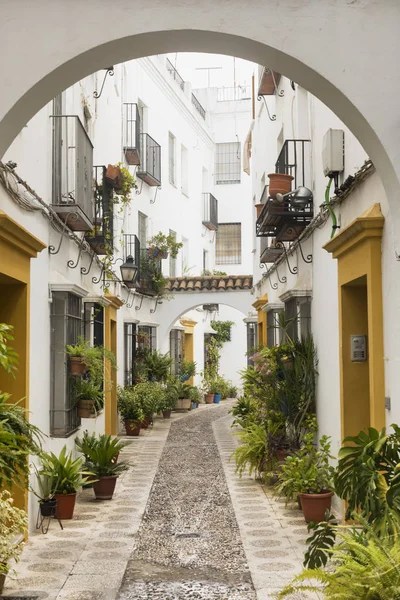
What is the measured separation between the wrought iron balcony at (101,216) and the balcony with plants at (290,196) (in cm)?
235

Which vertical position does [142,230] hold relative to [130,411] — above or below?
above

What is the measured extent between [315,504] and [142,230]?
11.8 metres

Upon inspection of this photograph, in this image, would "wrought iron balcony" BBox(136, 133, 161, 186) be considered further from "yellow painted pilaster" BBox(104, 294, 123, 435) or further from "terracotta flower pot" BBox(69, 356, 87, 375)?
"terracotta flower pot" BBox(69, 356, 87, 375)

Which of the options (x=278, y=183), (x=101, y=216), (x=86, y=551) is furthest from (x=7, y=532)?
(x=101, y=216)

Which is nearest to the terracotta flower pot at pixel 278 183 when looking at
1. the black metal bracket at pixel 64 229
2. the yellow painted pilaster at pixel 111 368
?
the black metal bracket at pixel 64 229

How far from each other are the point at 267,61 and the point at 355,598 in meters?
3.18

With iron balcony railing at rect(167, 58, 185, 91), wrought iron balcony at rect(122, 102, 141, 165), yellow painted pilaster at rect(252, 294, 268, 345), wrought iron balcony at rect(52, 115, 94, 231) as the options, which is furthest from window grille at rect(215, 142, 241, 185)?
Answer: wrought iron balcony at rect(52, 115, 94, 231)

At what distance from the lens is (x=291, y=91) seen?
10.7 m

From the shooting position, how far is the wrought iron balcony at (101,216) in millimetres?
10992

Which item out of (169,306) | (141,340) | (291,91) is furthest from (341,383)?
(169,306)

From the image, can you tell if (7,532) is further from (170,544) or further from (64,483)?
(64,483)

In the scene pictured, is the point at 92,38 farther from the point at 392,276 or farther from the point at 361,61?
the point at 392,276

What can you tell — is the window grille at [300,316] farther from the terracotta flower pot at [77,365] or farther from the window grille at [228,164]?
the window grille at [228,164]

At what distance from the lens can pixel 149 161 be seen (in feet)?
59.9
